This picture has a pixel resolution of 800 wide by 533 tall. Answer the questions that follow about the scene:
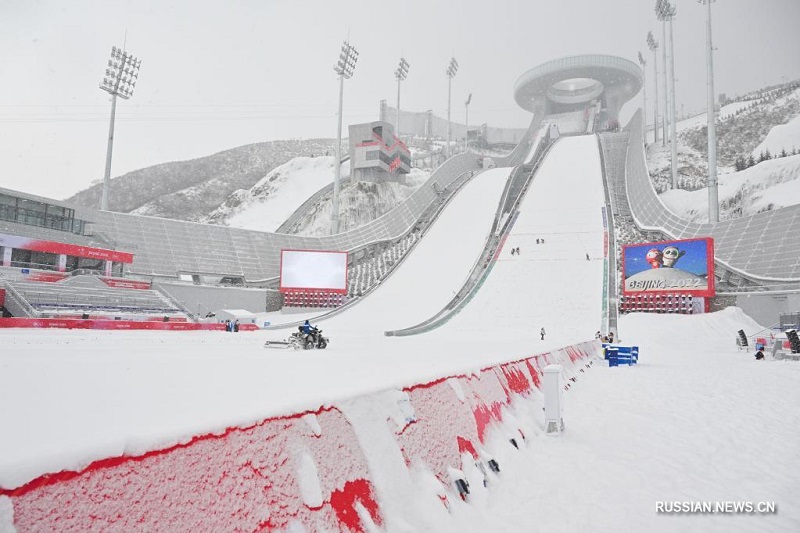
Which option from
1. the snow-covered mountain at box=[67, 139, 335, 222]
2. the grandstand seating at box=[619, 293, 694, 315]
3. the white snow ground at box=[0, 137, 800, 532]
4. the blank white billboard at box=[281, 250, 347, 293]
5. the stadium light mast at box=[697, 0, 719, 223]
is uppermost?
the snow-covered mountain at box=[67, 139, 335, 222]

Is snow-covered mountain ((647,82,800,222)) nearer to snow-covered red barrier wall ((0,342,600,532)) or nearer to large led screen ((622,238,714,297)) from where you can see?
large led screen ((622,238,714,297))

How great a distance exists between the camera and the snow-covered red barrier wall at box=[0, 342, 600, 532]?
1.42m

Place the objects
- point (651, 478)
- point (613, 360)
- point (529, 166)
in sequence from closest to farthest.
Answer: point (651, 478)
point (613, 360)
point (529, 166)

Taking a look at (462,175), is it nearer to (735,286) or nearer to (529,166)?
(529,166)

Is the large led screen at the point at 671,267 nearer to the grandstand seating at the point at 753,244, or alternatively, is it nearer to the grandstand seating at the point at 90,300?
the grandstand seating at the point at 753,244

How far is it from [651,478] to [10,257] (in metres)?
Result: 31.4

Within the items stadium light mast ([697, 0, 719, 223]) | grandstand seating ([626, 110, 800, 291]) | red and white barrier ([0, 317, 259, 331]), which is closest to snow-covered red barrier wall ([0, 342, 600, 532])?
red and white barrier ([0, 317, 259, 331])

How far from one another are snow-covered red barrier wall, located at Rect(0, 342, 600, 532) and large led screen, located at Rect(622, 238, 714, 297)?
24.7 m

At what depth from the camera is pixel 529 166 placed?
54062 mm

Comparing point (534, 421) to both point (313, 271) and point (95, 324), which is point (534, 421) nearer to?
point (95, 324)

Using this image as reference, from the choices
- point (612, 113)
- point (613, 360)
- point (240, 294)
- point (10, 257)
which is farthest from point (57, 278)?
point (612, 113)

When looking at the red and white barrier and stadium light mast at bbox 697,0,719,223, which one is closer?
the red and white barrier

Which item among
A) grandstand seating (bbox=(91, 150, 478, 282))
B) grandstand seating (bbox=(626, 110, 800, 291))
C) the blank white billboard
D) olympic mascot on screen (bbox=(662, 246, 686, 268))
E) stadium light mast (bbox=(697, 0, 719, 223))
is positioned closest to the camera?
grandstand seating (bbox=(626, 110, 800, 291))

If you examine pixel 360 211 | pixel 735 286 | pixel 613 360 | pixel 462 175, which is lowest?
pixel 613 360
